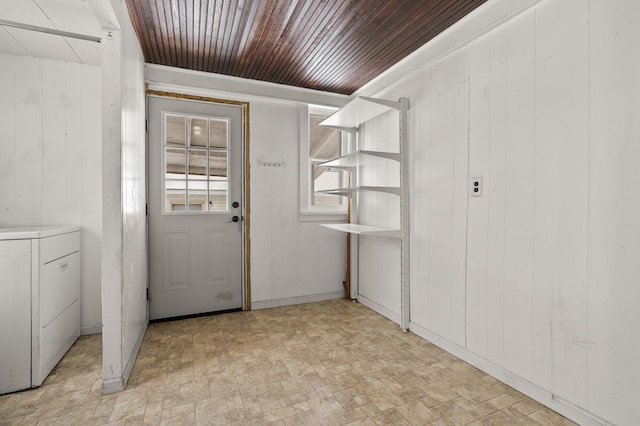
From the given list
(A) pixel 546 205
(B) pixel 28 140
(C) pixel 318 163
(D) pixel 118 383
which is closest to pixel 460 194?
(A) pixel 546 205

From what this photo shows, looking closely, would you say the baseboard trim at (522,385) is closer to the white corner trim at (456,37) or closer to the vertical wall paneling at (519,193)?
the vertical wall paneling at (519,193)

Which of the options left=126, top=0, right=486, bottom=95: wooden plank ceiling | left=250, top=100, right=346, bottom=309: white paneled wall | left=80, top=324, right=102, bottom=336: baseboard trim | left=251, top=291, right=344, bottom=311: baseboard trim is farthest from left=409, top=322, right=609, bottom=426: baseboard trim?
left=80, top=324, right=102, bottom=336: baseboard trim

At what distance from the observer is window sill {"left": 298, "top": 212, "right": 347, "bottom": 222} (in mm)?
3788

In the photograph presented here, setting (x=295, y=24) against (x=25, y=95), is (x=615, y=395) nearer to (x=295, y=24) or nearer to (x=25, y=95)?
(x=295, y=24)

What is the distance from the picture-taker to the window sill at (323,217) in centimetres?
379

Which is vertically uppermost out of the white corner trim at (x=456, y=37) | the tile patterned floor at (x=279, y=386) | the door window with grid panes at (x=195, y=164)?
the white corner trim at (x=456, y=37)

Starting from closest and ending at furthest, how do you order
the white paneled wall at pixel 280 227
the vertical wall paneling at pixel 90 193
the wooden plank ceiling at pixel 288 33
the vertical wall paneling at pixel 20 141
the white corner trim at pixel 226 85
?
the wooden plank ceiling at pixel 288 33 → the vertical wall paneling at pixel 20 141 → the vertical wall paneling at pixel 90 193 → the white corner trim at pixel 226 85 → the white paneled wall at pixel 280 227

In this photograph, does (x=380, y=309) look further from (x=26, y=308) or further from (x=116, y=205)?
(x=26, y=308)

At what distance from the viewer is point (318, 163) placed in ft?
12.9

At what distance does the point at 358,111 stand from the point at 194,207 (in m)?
1.98

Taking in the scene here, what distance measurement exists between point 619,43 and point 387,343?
7.94 ft

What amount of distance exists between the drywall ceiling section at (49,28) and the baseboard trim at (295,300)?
2.82 m

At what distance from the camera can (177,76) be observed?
314cm

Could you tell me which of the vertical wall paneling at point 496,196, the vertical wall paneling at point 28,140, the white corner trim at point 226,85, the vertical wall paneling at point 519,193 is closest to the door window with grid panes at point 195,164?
the white corner trim at point 226,85
